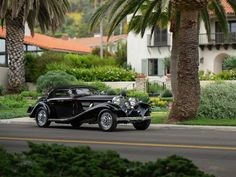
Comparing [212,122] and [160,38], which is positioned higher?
[160,38]

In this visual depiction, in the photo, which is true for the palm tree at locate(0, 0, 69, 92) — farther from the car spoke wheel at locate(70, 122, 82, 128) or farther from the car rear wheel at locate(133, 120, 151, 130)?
the car rear wheel at locate(133, 120, 151, 130)

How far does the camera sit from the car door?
21.2 m

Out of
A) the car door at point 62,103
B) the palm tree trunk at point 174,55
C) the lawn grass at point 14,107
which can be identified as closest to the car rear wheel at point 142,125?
the car door at point 62,103

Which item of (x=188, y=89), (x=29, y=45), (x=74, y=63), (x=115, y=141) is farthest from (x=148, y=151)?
(x=29, y=45)

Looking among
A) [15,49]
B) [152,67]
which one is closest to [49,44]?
[152,67]

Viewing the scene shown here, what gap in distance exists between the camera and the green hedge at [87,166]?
730 centimetres

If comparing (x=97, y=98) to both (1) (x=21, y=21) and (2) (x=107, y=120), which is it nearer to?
(2) (x=107, y=120)

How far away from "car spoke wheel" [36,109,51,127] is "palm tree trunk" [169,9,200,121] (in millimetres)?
5242

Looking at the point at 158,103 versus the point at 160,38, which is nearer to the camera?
the point at 158,103

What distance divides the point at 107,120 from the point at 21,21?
76.1ft

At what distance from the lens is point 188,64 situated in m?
22.5

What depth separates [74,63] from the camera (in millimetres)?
48969

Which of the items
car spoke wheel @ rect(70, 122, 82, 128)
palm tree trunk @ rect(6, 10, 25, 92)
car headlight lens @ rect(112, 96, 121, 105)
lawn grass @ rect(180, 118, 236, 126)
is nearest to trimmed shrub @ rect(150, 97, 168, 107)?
lawn grass @ rect(180, 118, 236, 126)

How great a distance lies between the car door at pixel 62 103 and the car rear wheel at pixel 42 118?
1.58 feet
